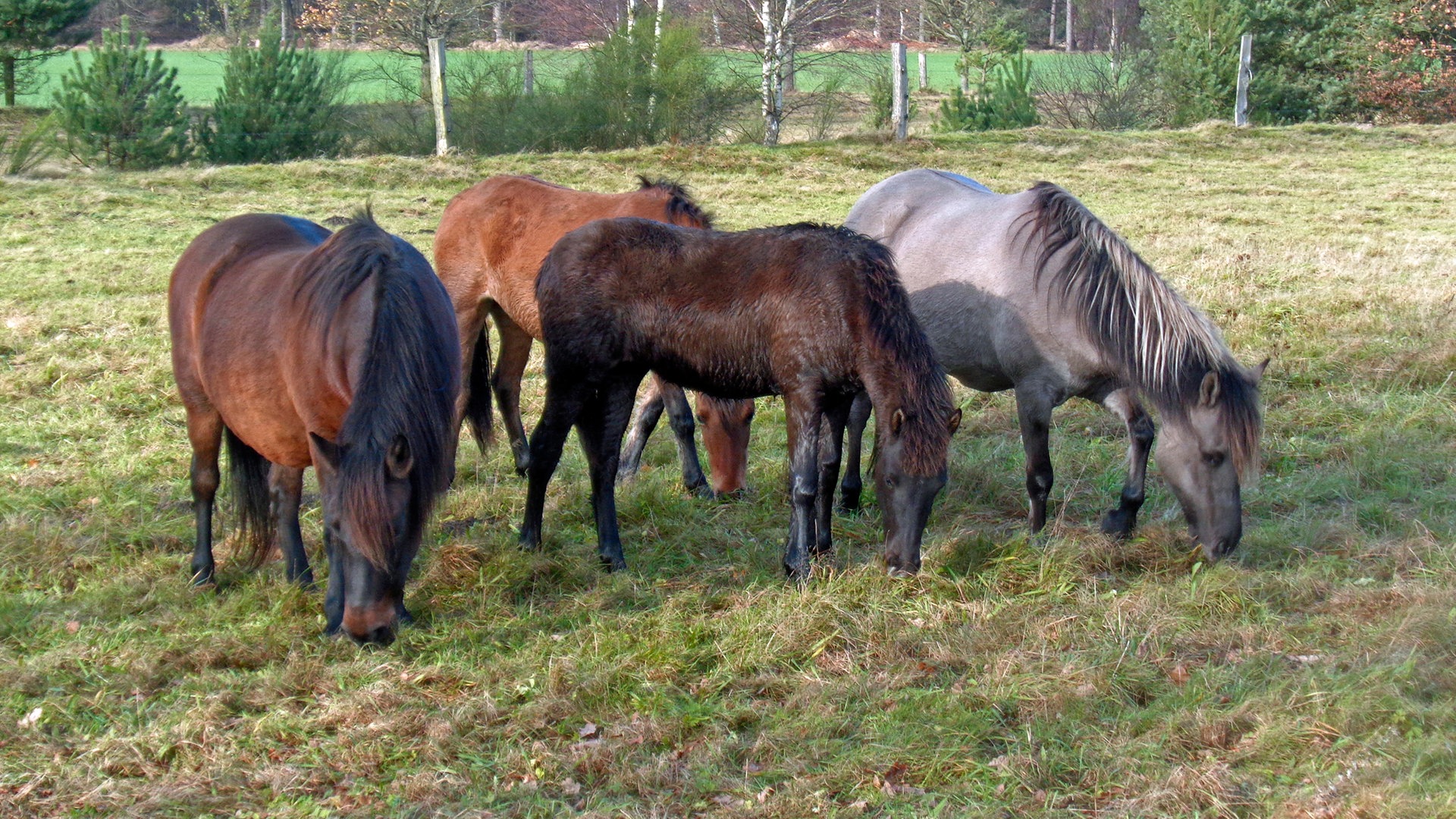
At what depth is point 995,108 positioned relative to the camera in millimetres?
22859

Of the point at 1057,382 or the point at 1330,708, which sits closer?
the point at 1330,708

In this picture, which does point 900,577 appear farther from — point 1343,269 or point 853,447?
point 1343,269

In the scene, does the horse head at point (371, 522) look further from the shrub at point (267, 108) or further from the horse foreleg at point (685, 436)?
the shrub at point (267, 108)

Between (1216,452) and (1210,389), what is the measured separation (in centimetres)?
26

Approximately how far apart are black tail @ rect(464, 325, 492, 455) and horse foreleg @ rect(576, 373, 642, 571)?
2.86 feet

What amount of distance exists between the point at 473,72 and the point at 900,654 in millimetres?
16607

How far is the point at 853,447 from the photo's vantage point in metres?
5.93

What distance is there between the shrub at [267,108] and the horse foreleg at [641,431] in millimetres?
12340

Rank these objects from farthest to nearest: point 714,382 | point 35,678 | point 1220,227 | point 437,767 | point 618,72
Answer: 1. point 618,72
2. point 1220,227
3. point 714,382
4. point 35,678
5. point 437,767

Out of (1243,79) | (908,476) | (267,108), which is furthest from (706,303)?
(1243,79)

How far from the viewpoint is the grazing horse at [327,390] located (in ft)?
11.8

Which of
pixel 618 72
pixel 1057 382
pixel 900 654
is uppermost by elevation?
pixel 618 72

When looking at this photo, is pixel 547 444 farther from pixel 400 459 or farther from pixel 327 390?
pixel 400 459

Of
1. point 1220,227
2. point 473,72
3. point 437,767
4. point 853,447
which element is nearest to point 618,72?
point 473,72
